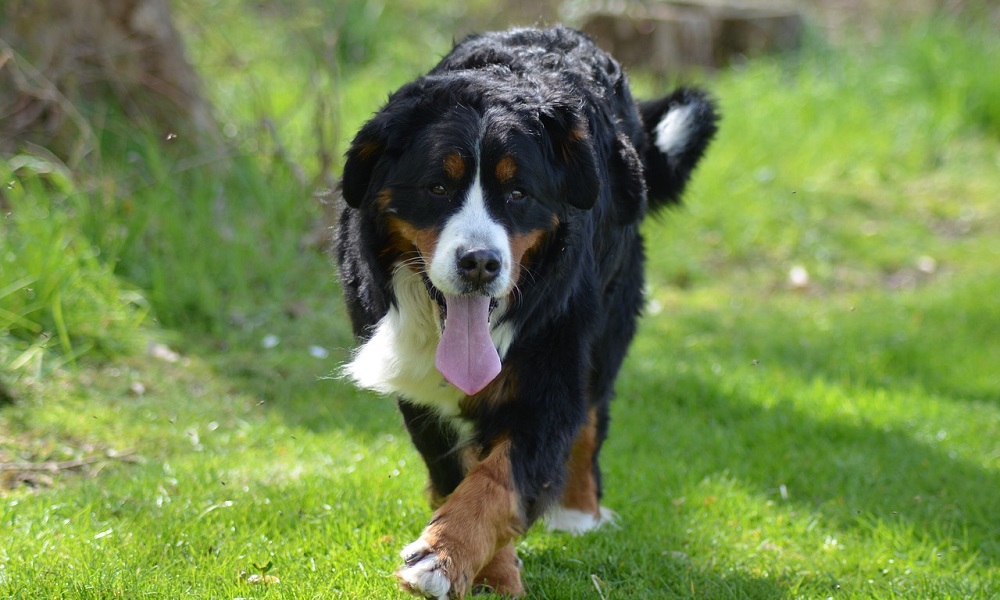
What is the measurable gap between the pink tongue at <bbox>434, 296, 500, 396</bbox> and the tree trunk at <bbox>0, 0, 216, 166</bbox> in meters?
4.22

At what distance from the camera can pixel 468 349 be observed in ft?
11.0

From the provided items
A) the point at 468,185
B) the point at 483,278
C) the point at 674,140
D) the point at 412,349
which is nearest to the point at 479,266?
the point at 483,278

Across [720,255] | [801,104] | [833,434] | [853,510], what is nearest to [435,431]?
[853,510]

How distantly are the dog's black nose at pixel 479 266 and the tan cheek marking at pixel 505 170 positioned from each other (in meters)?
0.28

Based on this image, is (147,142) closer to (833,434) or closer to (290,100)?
(290,100)

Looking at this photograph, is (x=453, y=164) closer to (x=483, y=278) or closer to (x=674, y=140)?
(x=483, y=278)

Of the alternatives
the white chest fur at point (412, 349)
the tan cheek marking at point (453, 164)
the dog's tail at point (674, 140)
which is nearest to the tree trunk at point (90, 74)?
the dog's tail at point (674, 140)

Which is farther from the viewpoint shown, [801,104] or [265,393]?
[801,104]

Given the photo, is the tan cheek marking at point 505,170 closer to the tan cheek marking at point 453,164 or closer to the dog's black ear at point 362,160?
the tan cheek marking at point 453,164

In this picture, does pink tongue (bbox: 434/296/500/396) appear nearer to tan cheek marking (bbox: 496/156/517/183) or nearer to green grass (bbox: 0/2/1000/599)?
tan cheek marking (bbox: 496/156/517/183)

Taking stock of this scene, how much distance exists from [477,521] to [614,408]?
2.68 meters

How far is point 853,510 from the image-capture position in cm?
456

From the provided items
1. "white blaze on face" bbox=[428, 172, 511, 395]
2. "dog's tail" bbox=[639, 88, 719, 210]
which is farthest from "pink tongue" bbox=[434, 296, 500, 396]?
"dog's tail" bbox=[639, 88, 719, 210]

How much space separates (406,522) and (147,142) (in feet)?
13.5
